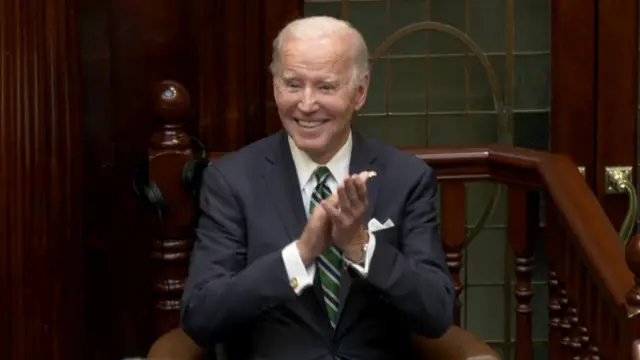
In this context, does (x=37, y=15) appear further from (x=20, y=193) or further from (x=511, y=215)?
(x=511, y=215)

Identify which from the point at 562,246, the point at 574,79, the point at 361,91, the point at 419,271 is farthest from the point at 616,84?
the point at 419,271

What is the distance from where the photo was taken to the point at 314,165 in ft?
7.43

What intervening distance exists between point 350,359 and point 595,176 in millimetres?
1331

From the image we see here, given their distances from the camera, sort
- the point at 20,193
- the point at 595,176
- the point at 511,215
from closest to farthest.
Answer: the point at 20,193 < the point at 511,215 < the point at 595,176

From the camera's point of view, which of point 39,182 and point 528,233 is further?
point 528,233

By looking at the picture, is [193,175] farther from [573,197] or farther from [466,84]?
[466,84]

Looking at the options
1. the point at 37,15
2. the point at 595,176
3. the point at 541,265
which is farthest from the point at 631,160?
the point at 37,15

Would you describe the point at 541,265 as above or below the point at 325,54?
below

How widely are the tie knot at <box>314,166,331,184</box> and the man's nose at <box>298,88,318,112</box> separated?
0.14 metres

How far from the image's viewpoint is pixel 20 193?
2482 millimetres

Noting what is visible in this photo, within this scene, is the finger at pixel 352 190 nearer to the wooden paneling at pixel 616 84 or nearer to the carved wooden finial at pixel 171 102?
the carved wooden finial at pixel 171 102

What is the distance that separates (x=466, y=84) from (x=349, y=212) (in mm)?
1355

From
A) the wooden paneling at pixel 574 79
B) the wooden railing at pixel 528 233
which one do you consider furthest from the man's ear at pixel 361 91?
the wooden paneling at pixel 574 79

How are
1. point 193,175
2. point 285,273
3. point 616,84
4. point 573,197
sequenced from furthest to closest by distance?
1. point 616,84
2. point 193,175
3. point 573,197
4. point 285,273
